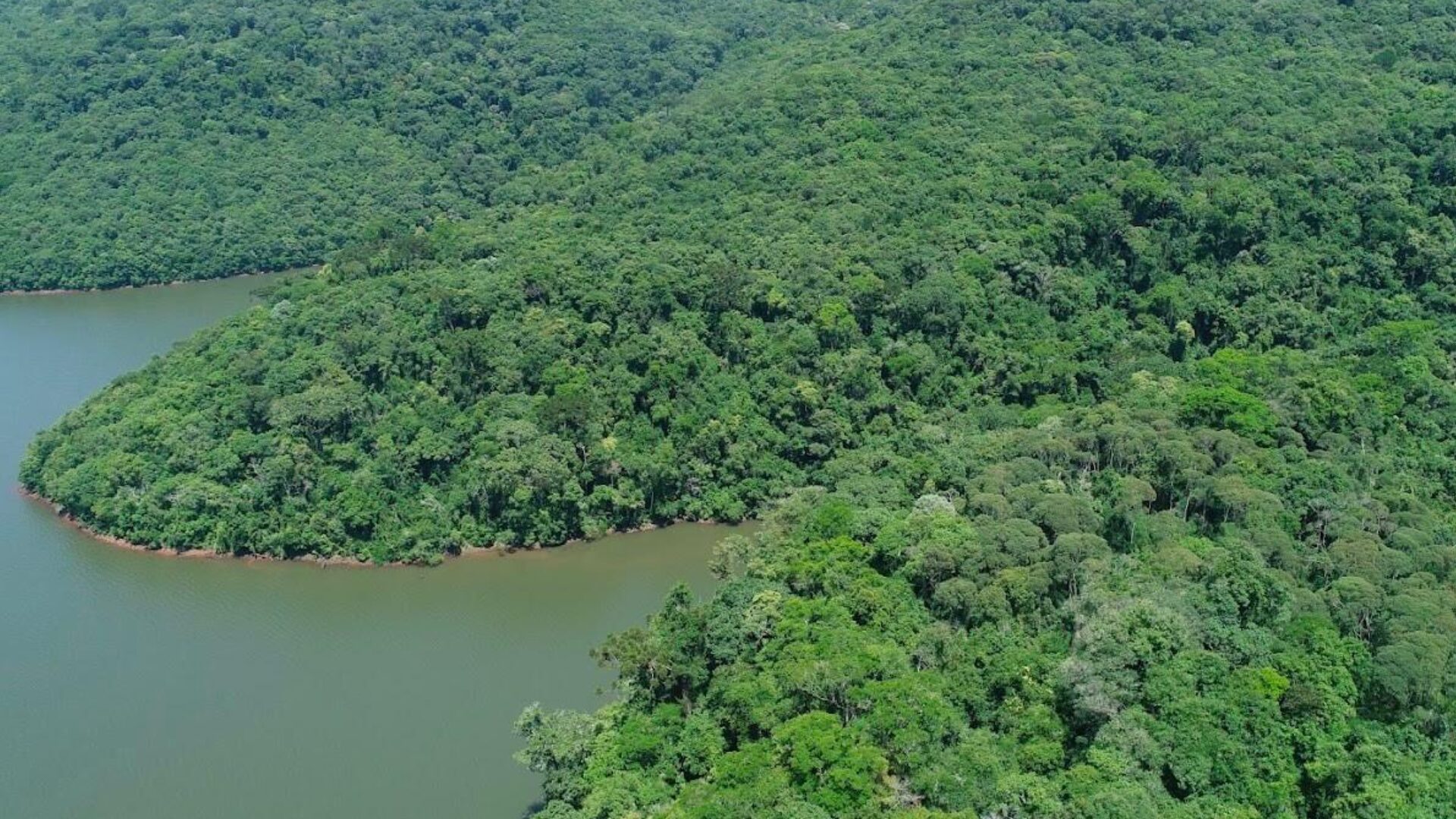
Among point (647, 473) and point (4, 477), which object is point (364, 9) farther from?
point (647, 473)

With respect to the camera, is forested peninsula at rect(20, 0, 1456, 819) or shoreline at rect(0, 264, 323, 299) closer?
forested peninsula at rect(20, 0, 1456, 819)

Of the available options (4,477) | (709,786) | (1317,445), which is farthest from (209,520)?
(1317,445)

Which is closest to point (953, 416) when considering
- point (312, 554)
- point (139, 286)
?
point (312, 554)

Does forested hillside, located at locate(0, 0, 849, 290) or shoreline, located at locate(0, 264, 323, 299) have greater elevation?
forested hillside, located at locate(0, 0, 849, 290)

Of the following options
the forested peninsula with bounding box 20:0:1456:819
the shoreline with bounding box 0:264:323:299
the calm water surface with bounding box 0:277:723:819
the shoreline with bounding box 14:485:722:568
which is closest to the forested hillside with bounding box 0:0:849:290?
the shoreline with bounding box 0:264:323:299

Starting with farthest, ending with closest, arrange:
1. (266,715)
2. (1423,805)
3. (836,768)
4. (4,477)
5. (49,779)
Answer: (4,477), (266,715), (49,779), (836,768), (1423,805)

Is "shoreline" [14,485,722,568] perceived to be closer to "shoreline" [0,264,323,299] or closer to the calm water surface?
the calm water surface
